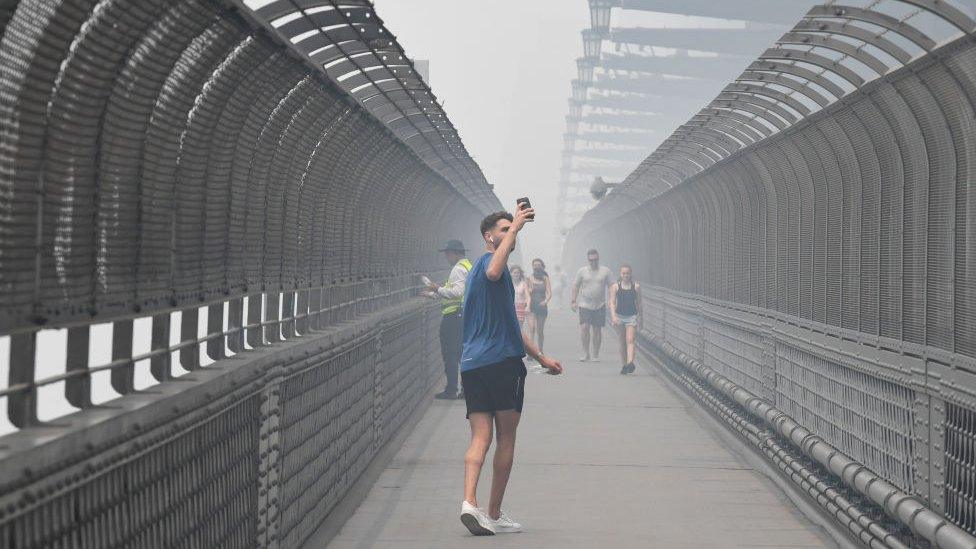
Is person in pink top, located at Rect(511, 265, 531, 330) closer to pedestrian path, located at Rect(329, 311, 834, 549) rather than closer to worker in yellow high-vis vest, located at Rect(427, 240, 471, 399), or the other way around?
worker in yellow high-vis vest, located at Rect(427, 240, 471, 399)

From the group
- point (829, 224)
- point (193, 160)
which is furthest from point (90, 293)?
point (829, 224)

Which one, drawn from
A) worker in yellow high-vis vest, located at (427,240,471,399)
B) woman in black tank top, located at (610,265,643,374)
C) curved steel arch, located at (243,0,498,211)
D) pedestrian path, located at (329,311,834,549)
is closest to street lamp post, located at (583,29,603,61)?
woman in black tank top, located at (610,265,643,374)

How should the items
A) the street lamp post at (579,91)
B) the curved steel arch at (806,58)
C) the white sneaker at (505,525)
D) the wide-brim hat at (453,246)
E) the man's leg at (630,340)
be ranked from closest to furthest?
the white sneaker at (505,525)
the curved steel arch at (806,58)
the wide-brim hat at (453,246)
the man's leg at (630,340)
the street lamp post at (579,91)

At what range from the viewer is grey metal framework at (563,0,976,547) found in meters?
7.55

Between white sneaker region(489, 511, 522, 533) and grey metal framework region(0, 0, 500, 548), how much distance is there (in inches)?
38.7

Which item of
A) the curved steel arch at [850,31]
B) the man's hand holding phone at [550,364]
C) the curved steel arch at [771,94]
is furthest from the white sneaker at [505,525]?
the curved steel arch at [771,94]

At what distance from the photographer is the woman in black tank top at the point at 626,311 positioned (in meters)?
23.5

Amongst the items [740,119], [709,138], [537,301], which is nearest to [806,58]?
[740,119]

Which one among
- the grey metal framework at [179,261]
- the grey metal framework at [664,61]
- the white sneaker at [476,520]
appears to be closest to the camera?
the grey metal framework at [179,261]

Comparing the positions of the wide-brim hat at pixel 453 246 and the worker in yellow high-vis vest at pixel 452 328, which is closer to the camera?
the wide-brim hat at pixel 453 246

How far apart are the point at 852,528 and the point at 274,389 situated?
3350 millimetres

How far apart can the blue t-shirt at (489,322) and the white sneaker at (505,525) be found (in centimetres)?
88

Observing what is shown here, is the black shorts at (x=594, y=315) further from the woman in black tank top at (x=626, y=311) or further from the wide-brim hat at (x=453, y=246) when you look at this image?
the wide-brim hat at (x=453, y=246)

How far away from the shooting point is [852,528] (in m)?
8.95
